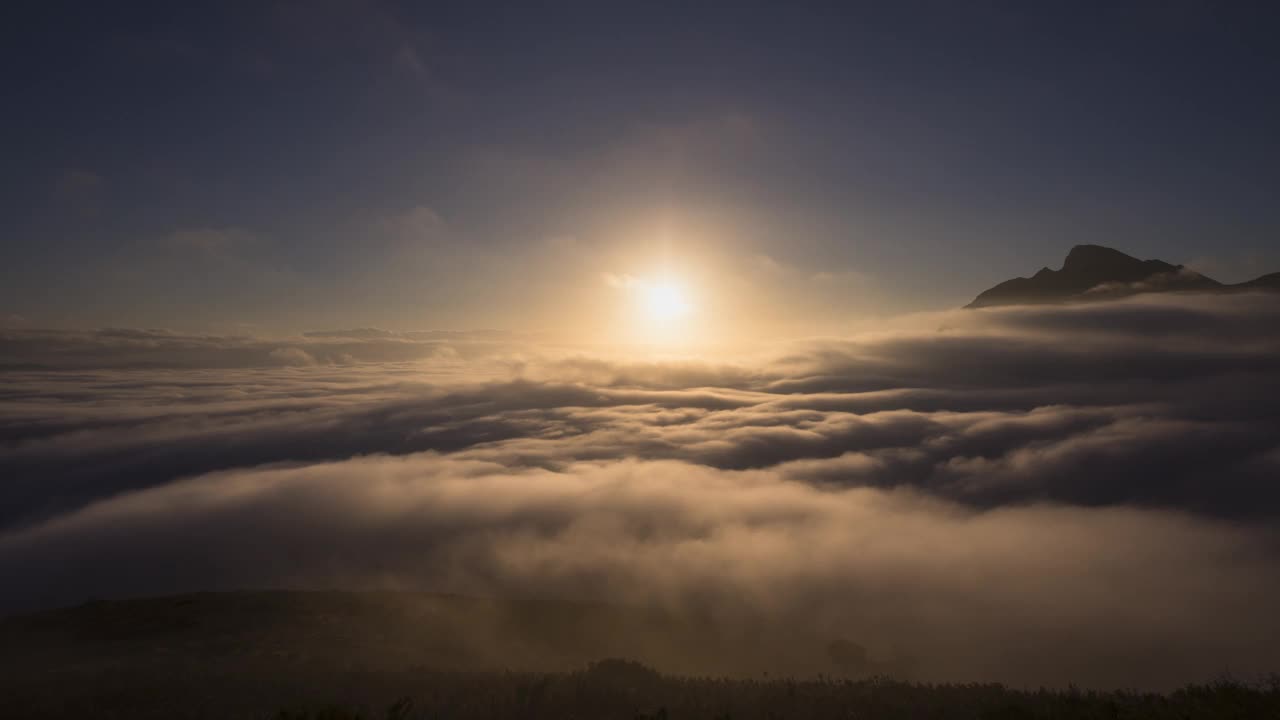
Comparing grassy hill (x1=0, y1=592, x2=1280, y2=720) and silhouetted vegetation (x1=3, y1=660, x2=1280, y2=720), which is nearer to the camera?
silhouetted vegetation (x1=3, y1=660, x2=1280, y2=720)

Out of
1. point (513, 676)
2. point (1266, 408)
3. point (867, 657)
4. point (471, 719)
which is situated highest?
point (471, 719)

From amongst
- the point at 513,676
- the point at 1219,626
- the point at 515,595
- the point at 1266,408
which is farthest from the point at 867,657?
the point at 1266,408

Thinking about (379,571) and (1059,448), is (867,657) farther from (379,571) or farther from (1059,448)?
(1059,448)

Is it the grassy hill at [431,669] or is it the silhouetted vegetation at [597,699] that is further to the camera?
the grassy hill at [431,669]

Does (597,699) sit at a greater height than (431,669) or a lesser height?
greater

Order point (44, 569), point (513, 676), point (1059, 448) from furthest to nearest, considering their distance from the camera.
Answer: point (1059, 448)
point (44, 569)
point (513, 676)

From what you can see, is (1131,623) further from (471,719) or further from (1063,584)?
(471,719)

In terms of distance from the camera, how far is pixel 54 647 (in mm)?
35562

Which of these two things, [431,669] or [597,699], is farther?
[431,669]

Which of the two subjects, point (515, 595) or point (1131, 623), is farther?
point (515, 595)

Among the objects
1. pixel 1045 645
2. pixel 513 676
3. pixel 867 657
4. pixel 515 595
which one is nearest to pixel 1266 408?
pixel 1045 645

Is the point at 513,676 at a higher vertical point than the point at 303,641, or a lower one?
higher

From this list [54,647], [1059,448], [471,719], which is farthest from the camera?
[1059,448]

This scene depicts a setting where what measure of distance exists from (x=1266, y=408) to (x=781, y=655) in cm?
14036
